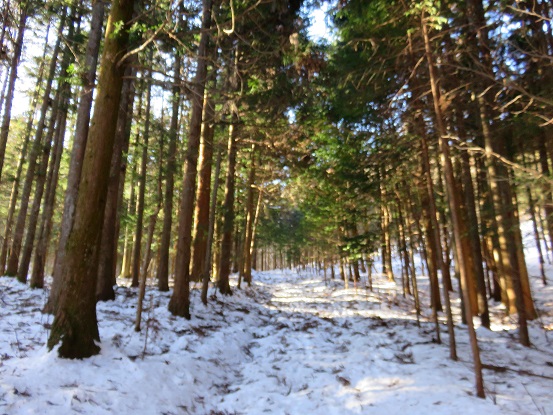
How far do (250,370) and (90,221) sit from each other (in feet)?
14.1

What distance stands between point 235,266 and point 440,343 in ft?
83.3

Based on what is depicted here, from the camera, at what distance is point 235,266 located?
31922 mm

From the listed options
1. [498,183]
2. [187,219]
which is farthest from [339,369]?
[498,183]

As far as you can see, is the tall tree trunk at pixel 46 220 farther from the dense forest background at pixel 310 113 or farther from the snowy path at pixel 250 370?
the snowy path at pixel 250 370

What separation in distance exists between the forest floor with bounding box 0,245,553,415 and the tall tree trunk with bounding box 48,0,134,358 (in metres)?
0.37

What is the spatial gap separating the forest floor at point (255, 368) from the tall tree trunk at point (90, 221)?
370mm

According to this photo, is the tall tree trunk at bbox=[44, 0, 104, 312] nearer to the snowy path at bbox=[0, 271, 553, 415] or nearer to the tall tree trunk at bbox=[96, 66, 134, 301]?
the tall tree trunk at bbox=[96, 66, 134, 301]

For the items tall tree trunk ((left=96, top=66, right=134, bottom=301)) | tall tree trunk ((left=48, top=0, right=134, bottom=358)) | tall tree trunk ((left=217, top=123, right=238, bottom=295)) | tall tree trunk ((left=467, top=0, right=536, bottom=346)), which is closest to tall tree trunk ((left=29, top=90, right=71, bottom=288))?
tall tree trunk ((left=96, top=66, right=134, bottom=301))

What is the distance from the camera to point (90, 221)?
5.70 m

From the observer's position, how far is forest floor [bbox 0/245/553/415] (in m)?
4.59

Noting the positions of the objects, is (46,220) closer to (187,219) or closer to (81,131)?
(81,131)

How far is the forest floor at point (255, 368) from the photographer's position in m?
4.59

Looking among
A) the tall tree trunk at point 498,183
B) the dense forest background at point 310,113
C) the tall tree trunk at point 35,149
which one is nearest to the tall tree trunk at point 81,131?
the dense forest background at point 310,113

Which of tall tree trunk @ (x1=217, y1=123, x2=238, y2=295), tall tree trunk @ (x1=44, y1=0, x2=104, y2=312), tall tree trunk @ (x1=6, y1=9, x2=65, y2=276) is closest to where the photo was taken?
tall tree trunk @ (x1=44, y1=0, x2=104, y2=312)
